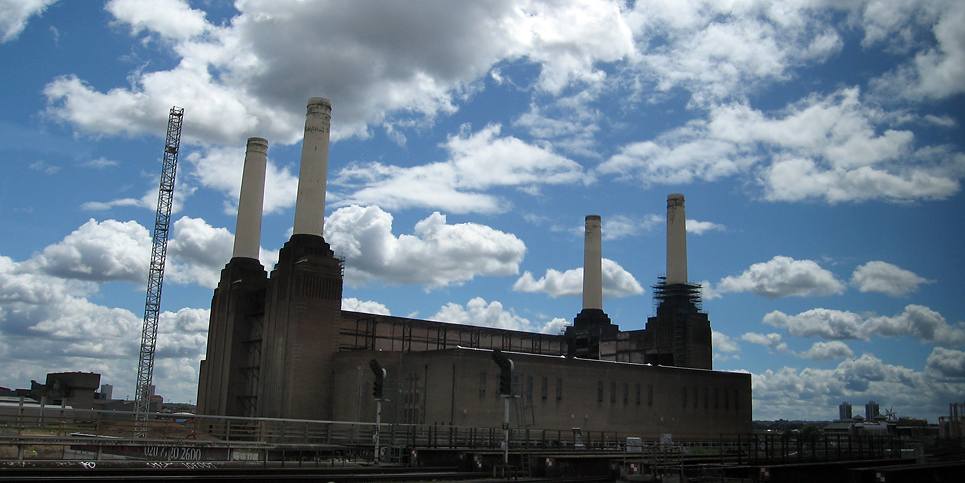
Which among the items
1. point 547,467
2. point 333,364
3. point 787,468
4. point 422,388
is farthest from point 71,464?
point 333,364

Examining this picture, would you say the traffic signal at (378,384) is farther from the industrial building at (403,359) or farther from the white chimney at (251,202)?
the white chimney at (251,202)

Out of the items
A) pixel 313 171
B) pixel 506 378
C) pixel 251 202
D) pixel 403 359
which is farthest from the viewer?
pixel 251 202

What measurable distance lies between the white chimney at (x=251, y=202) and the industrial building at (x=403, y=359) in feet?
0.36

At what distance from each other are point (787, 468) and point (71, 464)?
22.5m

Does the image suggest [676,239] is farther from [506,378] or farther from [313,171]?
[506,378]

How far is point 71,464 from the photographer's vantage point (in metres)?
22.5

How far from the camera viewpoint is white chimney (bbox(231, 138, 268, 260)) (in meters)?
71.6

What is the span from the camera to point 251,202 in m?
72.0

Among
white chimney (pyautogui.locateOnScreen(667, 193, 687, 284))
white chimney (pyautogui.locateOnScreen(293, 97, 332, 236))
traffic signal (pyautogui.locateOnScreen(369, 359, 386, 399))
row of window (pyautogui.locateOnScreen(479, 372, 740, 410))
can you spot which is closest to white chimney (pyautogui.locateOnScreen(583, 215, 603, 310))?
white chimney (pyautogui.locateOnScreen(667, 193, 687, 284))

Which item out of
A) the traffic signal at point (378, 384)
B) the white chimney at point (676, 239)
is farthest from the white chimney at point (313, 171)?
the white chimney at point (676, 239)

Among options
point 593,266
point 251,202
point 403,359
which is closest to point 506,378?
point 403,359

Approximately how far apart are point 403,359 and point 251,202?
25338mm

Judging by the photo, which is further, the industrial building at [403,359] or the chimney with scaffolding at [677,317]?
the chimney with scaffolding at [677,317]

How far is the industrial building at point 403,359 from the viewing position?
54.6 meters
